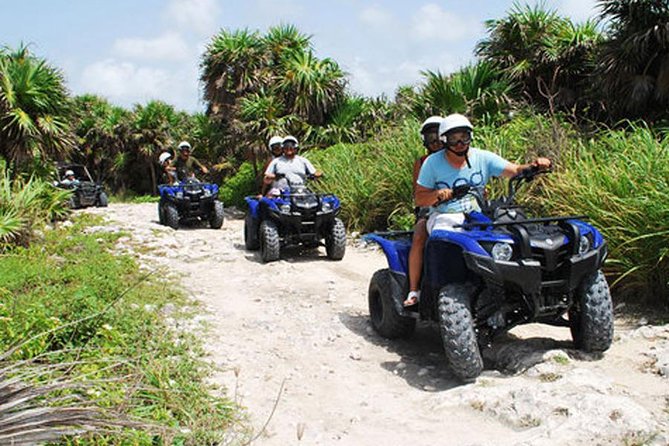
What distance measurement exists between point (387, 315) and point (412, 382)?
2.80 feet

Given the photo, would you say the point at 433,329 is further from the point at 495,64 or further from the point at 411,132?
the point at 495,64

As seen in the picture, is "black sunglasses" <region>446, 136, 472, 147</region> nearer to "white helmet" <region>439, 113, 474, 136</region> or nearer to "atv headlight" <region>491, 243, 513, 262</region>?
"white helmet" <region>439, 113, 474, 136</region>

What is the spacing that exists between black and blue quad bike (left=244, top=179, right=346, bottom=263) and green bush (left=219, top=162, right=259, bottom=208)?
31.0ft

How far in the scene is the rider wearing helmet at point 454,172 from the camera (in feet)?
14.5

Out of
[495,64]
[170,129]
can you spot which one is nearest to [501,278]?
[495,64]

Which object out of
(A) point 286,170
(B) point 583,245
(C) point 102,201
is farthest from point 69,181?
(B) point 583,245

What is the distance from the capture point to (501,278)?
388 centimetres

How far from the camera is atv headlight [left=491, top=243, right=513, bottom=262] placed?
3941 millimetres

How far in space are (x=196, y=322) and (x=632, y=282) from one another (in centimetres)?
372

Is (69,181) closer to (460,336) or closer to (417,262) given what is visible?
(417,262)

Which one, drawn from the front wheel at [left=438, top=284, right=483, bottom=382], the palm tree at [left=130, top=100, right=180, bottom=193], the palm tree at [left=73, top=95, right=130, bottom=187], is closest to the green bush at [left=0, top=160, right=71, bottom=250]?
the front wheel at [left=438, top=284, right=483, bottom=382]

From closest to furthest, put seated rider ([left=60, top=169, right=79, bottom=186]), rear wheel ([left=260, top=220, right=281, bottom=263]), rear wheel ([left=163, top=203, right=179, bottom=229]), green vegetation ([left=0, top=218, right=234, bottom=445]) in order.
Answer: green vegetation ([left=0, top=218, right=234, bottom=445]) → rear wheel ([left=260, top=220, right=281, bottom=263]) → rear wheel ([left=163, top=203, right=179, bottom=229]) → seated rider ([left=60, top=169, right=79, bottom=186])

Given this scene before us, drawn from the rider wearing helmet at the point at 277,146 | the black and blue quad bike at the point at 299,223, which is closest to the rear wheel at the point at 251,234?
the black and blue quad bike at the point at 299,223

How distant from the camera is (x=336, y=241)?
8789mm
